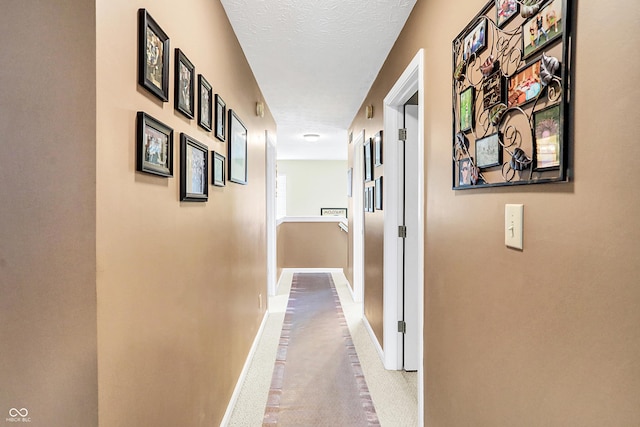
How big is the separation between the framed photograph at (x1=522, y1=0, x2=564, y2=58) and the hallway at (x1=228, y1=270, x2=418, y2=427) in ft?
6.28

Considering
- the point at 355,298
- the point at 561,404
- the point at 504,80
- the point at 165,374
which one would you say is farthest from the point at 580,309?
the point at 355,298

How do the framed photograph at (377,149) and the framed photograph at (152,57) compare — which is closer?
the framed photograph at (152,57)

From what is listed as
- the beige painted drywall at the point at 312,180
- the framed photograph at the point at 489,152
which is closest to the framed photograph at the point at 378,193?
the framed photograph at the point at 489,152

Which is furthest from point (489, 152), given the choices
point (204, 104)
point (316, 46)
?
point (316, 46)

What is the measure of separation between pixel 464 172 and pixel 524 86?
0.42 meters

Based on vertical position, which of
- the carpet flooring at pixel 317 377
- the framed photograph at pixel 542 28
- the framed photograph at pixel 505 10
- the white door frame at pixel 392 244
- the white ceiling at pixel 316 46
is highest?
the white ceiling at pixel 316 46

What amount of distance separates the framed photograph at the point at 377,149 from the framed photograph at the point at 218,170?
132 centimetres

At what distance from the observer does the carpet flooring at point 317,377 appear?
2.11 m

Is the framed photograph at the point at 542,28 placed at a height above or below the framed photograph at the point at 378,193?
above

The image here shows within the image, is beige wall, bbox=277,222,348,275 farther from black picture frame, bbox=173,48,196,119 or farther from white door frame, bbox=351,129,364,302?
black picture frame, bbox=173,48,196,119

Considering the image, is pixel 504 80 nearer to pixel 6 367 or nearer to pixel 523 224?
pixel 523 224

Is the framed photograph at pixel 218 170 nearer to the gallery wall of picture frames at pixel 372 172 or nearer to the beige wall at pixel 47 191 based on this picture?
the beige wall at pixel 47 191

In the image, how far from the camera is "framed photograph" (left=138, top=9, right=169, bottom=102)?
1.00m

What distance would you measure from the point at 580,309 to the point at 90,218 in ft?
3.45
